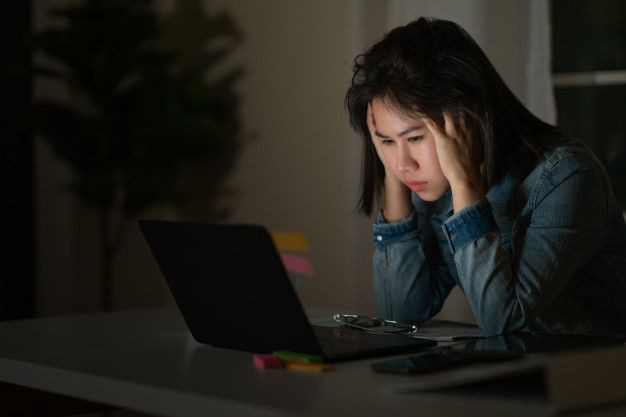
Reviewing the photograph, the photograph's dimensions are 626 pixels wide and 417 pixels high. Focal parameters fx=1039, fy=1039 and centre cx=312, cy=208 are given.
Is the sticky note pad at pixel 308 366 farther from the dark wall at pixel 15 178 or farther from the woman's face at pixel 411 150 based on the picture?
the dark wall at pixel 15 178

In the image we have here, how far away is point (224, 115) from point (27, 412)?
9.04 ft

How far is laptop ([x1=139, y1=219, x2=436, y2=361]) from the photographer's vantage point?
1.25m

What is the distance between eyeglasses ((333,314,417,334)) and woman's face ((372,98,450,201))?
0.25 metres

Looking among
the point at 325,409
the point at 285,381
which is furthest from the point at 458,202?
the point at 325,409

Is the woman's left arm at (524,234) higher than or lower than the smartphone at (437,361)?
higher

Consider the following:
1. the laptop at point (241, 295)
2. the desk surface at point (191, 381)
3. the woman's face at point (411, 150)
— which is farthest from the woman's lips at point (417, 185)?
the desk surface at point (191, 381)

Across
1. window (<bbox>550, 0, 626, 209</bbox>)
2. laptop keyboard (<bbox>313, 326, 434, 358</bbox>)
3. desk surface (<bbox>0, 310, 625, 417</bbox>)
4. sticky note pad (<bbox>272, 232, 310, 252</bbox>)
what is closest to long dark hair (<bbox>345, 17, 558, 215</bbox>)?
sticky note pad (<bbox>272, 232, 310, 252</bbox>)

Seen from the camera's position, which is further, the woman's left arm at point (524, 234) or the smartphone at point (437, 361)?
the woman's left arm at point (524, 234)

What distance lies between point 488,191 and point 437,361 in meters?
0.58

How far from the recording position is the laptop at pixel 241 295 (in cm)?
125

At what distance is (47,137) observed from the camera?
13.0ft

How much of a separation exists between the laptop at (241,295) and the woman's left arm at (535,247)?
0.14 metres

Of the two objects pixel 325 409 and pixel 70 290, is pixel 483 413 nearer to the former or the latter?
pixel 325 409

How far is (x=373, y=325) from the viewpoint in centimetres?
158
